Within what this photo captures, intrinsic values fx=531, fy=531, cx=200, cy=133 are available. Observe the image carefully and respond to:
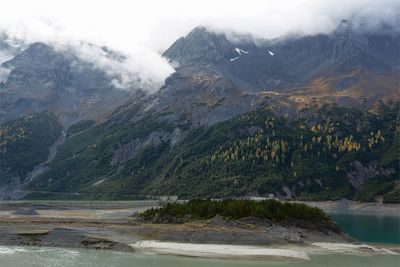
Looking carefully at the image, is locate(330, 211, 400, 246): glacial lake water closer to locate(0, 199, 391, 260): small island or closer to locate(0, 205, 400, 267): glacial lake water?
locate(0, 199, 391, 260): small island

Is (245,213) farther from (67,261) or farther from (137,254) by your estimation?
(67,261)

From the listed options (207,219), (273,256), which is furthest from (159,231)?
(273,256)

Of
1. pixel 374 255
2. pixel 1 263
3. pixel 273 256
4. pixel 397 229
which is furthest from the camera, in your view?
pixel 397 229

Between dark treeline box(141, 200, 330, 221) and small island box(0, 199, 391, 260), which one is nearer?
small island box(0, 199, 391, 260)

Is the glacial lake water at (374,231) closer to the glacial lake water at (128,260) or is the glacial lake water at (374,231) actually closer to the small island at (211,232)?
the small island at (211,232)

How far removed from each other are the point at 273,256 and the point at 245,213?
2507cm

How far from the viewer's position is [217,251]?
91.9m

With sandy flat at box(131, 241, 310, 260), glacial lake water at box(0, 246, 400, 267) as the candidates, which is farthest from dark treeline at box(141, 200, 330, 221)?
glacial lake water at box(0, 246, 400, 267)

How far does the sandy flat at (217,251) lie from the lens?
8919cm

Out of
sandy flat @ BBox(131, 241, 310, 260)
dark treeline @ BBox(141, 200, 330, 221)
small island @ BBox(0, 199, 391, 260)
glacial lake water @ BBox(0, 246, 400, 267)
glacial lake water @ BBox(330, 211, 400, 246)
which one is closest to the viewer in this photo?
glacial lake water @ BBox(0, 246, 400, 267)

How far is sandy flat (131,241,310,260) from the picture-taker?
89.2m

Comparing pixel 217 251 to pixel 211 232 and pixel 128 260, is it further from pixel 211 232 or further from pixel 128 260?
pixel 128 260

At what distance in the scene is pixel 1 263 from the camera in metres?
77.8

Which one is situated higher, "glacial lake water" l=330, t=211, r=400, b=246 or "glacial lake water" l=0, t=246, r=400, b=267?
"glacial lake water" l=330, t=211, r=400, b=246
